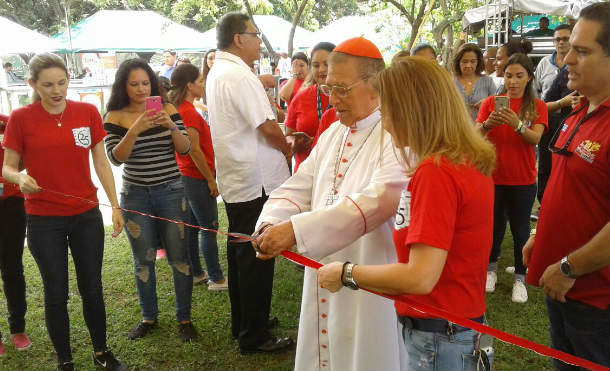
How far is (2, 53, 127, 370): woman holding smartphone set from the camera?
3305 millimetres

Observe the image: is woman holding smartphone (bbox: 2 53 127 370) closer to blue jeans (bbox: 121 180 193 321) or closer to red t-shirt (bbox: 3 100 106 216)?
red t-shirt (bbox: 3 100 106 216)

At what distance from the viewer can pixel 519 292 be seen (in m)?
4.64

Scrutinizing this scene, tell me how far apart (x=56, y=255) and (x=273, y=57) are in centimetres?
1532

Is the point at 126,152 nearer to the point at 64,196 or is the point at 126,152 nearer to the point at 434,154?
the point at 64,196

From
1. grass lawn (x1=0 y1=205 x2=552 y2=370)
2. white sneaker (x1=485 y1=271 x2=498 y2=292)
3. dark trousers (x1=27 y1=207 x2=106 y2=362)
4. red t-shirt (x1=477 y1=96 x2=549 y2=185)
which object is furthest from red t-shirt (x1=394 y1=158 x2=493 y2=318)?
white sneaker (x1=485 y1=271 x2=498 y2=292)

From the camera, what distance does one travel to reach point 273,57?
17875mm

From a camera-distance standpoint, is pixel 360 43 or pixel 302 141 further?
pixel 302 141

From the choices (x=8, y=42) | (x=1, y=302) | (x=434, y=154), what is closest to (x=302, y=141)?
(x=434, y=154)

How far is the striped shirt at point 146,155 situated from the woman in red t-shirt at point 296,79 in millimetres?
3285

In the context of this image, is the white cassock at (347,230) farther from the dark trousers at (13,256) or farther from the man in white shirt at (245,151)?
the dark trousers at (13,256)

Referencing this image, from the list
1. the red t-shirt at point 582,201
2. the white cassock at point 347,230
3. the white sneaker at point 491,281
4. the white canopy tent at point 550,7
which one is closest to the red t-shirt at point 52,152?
the white cassock at point 347,230

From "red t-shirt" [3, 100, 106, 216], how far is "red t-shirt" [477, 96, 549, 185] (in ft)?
10.7

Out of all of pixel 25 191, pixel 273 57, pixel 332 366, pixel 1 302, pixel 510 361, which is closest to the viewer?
pixel 332 366

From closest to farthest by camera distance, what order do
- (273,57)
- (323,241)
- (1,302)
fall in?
1. (323,241)
2. (1,302)
3. (273,57)
